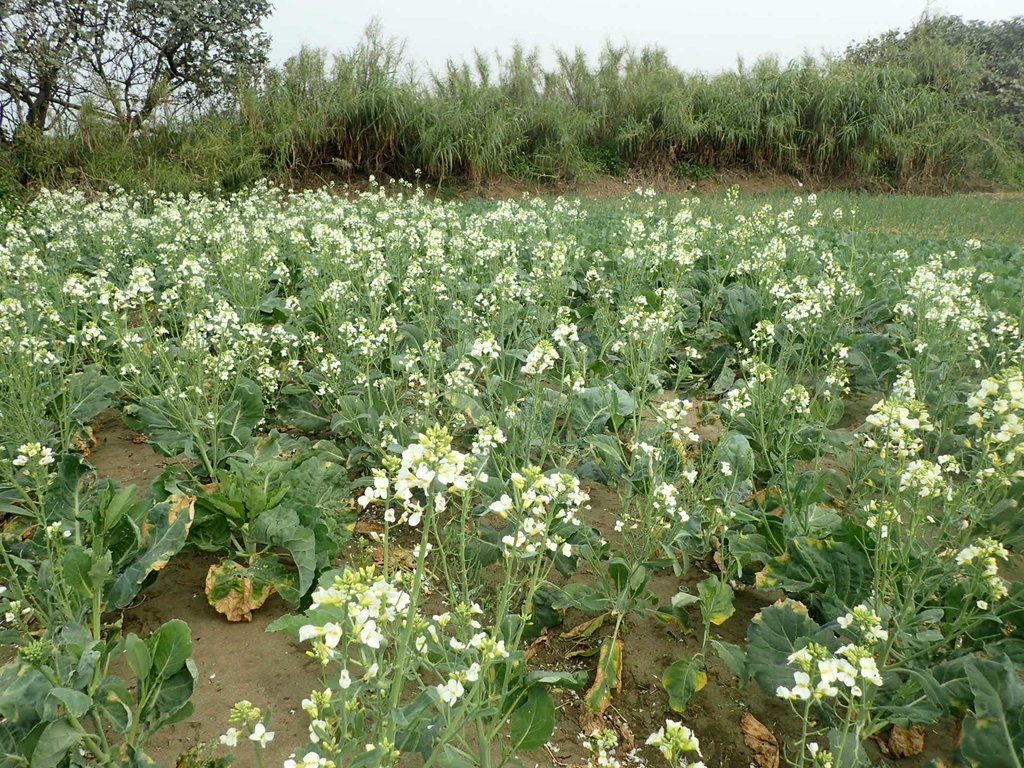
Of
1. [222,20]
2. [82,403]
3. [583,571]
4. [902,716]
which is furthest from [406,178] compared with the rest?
[902,716]

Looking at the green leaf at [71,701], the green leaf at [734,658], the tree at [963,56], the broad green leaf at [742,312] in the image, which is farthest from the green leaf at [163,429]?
the tree at [963,56]

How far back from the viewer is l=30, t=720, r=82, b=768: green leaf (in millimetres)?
1453

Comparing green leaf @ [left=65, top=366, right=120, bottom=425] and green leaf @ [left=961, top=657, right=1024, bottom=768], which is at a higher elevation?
green leaf @ [left=65, top=366, right=120, bottom=425]

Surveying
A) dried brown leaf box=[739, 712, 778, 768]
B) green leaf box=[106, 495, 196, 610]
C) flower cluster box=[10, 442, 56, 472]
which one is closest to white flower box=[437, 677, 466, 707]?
dried brown leaf box=[739, 712, 778, 768]

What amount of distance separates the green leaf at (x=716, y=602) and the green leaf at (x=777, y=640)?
0.66 feet

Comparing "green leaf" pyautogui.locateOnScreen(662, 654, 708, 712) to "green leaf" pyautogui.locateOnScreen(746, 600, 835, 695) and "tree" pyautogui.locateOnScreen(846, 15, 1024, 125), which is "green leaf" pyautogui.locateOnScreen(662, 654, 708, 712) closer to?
"green leaf" pyautogui.locateOnScreen(746, 600, 835, 695)

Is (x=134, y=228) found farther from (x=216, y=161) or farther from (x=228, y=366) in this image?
(x=216, y=161)

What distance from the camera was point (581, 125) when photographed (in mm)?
16953

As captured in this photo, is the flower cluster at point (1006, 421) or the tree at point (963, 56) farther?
the tree at point (963, 56)

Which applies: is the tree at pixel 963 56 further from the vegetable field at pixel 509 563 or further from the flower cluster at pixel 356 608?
the flower cluster at pixel 356 608

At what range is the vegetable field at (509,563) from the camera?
1461mm

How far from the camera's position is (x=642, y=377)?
298cm

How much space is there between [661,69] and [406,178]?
860 cm

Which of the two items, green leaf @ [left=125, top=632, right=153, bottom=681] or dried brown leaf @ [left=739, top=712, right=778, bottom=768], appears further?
dried brown leaf @ [left=739, top=712, right=778, bottom=768]
